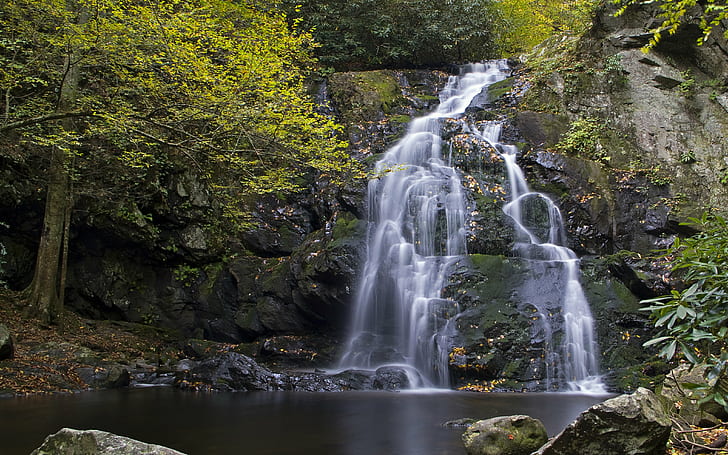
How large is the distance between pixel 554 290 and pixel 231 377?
6524 mm

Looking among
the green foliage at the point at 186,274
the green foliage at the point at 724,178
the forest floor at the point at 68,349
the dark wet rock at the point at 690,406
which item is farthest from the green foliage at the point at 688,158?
the forest floor at the point at 68,349

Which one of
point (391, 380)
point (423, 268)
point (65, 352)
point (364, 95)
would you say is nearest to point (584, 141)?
point (423, 268)

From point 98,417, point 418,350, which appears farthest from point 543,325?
point 98,417

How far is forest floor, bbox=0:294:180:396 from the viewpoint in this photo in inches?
314

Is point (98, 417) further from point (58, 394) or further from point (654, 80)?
point (654, 80)

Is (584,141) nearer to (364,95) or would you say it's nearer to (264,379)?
(364,95)

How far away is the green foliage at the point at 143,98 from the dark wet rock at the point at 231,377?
3.43 m

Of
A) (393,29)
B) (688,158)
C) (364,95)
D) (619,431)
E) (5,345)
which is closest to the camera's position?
(619,431)

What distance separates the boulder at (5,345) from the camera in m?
7.94

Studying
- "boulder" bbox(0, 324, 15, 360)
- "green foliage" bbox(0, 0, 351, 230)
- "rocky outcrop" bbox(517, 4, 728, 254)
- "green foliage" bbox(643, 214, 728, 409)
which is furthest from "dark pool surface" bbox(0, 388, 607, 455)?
"rocky outcrop" bbox(517, 4, 728, 254)

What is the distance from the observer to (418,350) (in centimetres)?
1003

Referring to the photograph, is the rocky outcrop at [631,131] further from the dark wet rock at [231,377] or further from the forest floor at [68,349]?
the forest floor at [68,349]

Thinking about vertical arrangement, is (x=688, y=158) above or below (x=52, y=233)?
above

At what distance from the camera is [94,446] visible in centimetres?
297
